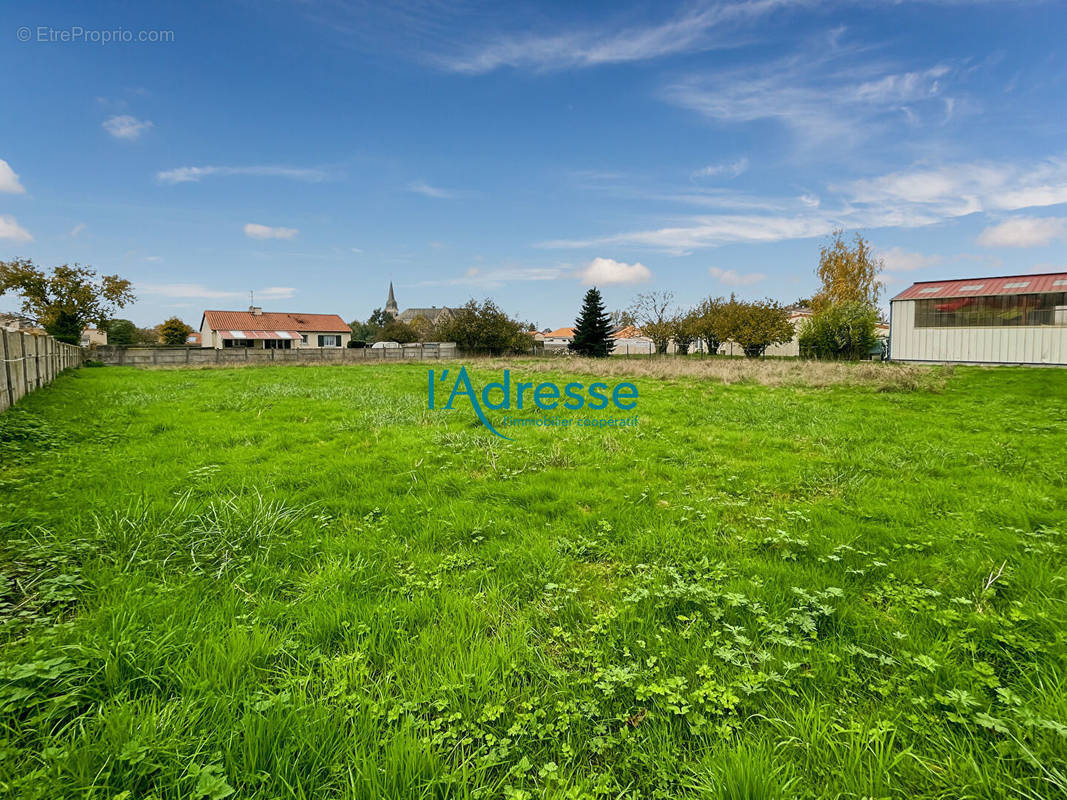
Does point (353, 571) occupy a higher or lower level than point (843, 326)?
lower

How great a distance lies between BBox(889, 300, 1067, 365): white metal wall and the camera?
22.5 m

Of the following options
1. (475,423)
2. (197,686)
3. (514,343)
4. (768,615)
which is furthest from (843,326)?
(197,686)

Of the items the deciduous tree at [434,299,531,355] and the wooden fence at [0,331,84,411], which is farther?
the deciduous tree at [434,299,531,355]

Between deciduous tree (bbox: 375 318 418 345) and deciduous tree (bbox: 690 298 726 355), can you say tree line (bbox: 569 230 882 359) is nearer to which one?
deciduous tree (bbox: 690 298 726 355)

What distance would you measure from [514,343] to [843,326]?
972 inches

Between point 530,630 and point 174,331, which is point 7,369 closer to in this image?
point 530,630

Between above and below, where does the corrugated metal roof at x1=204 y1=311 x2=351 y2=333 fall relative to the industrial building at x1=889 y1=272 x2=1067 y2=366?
above

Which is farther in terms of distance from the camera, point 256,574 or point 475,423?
point 475,423

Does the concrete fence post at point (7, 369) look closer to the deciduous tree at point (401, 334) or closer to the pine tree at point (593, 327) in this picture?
the pine tree at point (593, 327)

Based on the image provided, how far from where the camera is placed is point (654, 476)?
556cm

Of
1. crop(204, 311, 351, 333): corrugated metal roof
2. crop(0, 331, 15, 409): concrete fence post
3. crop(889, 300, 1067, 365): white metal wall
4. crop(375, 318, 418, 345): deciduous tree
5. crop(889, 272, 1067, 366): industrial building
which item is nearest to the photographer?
crop(0, 331, 15, 409): concrete fence post

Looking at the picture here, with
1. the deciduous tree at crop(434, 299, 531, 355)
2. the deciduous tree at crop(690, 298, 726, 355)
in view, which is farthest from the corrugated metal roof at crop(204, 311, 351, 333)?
the deciduous tree at crop(690, 298, 726, 355)

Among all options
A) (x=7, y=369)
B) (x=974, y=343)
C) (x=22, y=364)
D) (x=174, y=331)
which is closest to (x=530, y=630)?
(x=7, y=369)

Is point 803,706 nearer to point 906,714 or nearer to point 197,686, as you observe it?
point 906,714
